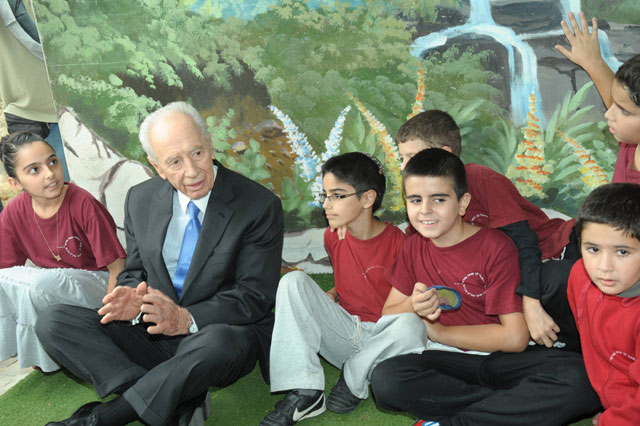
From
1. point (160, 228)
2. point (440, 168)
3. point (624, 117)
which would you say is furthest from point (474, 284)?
point (160, 228)

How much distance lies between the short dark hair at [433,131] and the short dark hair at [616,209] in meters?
0.85

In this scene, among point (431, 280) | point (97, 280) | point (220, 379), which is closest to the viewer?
point (220, 379)

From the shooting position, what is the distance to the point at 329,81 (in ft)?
11.0

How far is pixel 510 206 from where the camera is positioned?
7.79 ft

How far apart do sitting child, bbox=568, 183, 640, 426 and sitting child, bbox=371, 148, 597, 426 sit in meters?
0.13

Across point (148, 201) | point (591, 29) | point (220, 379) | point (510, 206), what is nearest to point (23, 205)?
point (148, 201)

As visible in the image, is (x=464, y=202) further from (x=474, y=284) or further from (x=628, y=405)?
(x=628, y=405)

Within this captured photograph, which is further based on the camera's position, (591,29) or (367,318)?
(591,29)

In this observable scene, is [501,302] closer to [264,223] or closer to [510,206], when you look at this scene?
[510,206]

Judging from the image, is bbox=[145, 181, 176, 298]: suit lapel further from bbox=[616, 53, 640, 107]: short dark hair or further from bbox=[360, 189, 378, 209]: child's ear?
bbox=[616, 53, 640, 107]: short dark hair

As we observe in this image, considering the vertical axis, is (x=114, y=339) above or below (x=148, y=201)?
below

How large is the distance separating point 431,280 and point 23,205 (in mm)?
2037

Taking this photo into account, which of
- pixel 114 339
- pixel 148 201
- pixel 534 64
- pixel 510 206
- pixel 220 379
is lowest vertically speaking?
pixel 220 379

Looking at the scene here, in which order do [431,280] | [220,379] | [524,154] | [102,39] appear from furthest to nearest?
[102,39] < [524,154] < [431,280] < [220,379]
